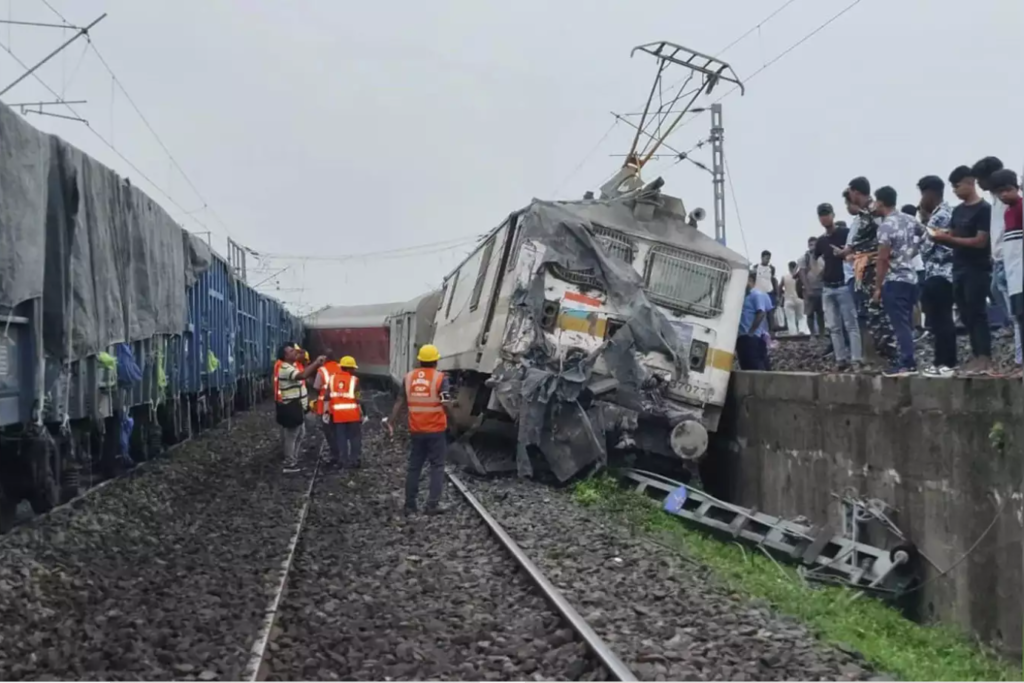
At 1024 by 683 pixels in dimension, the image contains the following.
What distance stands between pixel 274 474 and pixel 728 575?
7.76 m

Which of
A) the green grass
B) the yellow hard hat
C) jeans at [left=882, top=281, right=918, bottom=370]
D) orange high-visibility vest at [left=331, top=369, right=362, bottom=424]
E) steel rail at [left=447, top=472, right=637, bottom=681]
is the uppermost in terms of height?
jeans at [left=882, top=281, right=918, bottom=370]

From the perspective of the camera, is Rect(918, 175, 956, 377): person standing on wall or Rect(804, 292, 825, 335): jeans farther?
Rect(804, 292, 825, 335): jeans

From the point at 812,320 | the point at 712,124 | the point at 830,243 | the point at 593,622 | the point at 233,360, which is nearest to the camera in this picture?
the point at 593,622

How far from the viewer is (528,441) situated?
11562 millimetres

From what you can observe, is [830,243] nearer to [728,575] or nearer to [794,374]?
[794,374]

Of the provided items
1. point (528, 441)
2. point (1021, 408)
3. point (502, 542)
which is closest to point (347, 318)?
point (528, 441)

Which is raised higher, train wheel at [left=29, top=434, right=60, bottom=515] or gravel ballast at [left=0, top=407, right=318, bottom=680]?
train wheel at [left=29, top=434, right=60, bottom=515]

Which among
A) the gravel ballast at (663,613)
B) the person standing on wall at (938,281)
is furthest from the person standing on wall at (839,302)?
the gravel ballast at (663,613)

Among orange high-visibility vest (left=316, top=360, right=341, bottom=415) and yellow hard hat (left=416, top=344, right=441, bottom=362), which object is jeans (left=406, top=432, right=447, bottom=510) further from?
orange high-visibility vest (left=316, top=360, right=341, bottom=415)

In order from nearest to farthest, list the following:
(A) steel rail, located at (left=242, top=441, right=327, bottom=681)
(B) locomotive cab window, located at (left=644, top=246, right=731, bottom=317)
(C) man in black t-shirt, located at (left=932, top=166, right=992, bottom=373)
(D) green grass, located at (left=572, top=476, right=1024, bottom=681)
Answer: (A) steel rail, located at (left=242, top=441, right=327, bottom=681)
(D) green grass, located at (left=572, top=476, right=1024, bottom=681)
(C) man in black t-shirt, located at (left=932, top=166, right=992, bottom=373)
(B) locomotive cab window, located at (left=644, top=246, right=731, bottom=317)

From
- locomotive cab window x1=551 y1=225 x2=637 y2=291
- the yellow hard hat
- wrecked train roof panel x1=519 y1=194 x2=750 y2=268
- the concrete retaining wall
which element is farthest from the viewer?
wrecked train roof panel x1=519 y1=194 x2=750 y2=268

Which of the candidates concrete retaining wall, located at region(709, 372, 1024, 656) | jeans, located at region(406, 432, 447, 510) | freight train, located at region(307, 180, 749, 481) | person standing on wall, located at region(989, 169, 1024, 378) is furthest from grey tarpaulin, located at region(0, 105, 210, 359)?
person standing on wall, located at region(989, 169, 1024, 378)

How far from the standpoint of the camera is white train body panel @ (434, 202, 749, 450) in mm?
11805

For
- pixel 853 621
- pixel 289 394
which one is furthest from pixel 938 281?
pixel 289 394
